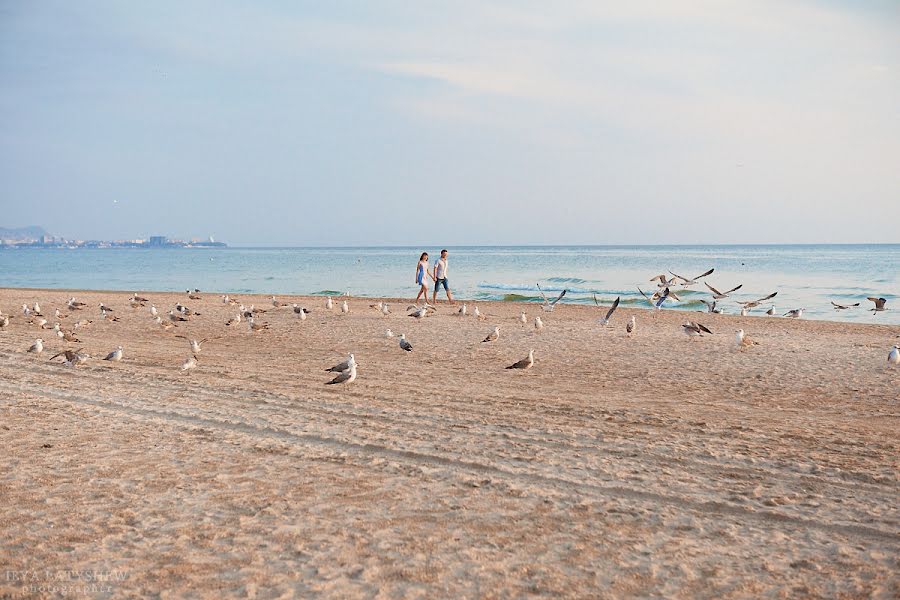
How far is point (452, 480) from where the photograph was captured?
A: 20.1 ft

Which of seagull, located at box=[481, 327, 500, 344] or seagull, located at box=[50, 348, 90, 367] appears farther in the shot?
seagull, located at box=[481, 327, 500, 344]

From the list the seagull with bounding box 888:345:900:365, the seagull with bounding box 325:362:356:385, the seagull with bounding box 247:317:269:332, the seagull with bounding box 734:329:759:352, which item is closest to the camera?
the seagull with bounding box 325:362:356:385

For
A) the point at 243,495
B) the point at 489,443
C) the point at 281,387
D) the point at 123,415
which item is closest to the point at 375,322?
the point at 281,387

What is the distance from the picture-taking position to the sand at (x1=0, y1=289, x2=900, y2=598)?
14.5 feet

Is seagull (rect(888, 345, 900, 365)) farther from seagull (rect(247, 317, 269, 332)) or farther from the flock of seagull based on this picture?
seagull (rect(247, 317, 269, 332))

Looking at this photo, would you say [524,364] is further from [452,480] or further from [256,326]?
A: [256,326]

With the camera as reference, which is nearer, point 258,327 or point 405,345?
point 405,345

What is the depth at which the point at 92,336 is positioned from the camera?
55.5 feet

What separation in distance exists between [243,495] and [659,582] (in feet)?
10.0

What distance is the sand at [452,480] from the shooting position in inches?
174

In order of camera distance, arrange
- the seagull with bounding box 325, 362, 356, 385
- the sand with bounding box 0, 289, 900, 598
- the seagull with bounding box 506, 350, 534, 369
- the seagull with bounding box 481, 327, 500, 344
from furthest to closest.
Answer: the seagull with bounding box 481, 327, 500, 344
the seagull with bounding box 506, 350, 534, 369
the seagull with bounding box 325, 362, 356, 385
the sand with bounding box 0, 289, 900, 598

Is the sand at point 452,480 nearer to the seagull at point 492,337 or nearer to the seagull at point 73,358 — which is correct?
the seagull at point 73,358

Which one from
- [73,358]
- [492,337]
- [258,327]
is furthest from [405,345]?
[73,358]

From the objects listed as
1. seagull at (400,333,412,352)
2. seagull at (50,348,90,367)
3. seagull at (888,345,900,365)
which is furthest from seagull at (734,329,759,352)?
seagull at (50,348,90,367)
